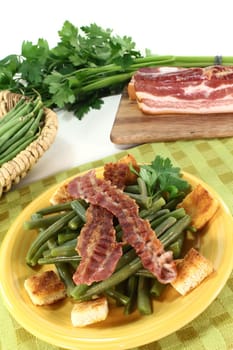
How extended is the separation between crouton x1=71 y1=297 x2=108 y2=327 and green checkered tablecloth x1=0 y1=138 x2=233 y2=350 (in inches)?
6.7

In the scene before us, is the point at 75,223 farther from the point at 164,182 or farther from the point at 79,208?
the point at 164,182

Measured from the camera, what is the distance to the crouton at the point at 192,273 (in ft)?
4.58

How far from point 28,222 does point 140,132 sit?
1.03m

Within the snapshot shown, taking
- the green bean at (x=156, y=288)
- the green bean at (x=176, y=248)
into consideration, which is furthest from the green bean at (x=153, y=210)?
the green bean at (x=156, y=288)

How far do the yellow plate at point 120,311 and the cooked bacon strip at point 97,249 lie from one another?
138mm

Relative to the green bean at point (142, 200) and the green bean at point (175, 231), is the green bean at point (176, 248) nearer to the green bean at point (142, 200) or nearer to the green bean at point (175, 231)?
the green bean at point (175, 231)

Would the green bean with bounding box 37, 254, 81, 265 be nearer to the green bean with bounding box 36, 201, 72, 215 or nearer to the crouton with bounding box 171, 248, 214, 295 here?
the green bean with bounding box 36, 201, 72, 215

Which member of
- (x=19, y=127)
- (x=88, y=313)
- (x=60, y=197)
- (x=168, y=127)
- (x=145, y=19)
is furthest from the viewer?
(x=145, y=19)

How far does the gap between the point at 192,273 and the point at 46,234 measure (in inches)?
20.5

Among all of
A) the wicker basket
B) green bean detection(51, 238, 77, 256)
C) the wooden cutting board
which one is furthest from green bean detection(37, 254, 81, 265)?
the wooden cutting board

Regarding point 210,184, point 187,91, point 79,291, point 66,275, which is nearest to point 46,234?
point 66,275

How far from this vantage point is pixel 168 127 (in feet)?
8.46

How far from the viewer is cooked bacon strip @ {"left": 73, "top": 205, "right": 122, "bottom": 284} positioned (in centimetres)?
140

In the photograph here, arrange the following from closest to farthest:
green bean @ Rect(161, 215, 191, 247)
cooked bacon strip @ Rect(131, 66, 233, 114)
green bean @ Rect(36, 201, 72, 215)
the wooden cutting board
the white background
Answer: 1. green bean @ Rect(161, 215, 191, 247)
2. green bean @ Rect(36, 201, 72, 215)
3. the wooden cutting board
4. cooked bacon strip @ Rect(131, 66, 233, 114)
5. the white background
